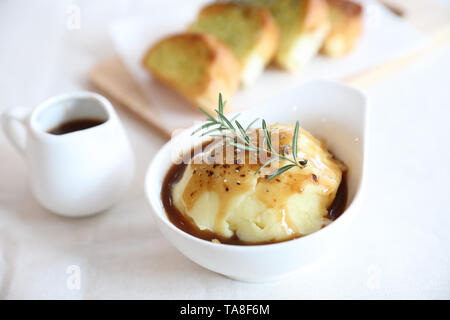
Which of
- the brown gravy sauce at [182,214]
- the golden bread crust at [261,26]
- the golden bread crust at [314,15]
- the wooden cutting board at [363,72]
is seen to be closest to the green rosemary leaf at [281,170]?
the brown gravy sauce at [182,214]

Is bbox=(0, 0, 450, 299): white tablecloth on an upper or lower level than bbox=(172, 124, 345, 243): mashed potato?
lower

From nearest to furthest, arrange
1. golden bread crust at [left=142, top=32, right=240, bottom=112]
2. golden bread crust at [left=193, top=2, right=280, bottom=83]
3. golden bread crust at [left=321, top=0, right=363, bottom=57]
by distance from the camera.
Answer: golden bread crust at [left=142, top=32, right=240, bottom=112] → golden bread crust at [left=193, top=2, right=280, bottom=83] → golden bread crust at [left=321, top=0, right=363, bottom=57]

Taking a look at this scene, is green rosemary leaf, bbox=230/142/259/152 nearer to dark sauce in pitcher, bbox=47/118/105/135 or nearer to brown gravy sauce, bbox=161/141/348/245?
brown gravy sauce, bbox=161/141/348/245

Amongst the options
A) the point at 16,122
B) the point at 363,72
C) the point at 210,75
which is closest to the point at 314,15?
the point at 363,72

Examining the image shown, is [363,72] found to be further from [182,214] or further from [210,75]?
[182,214]

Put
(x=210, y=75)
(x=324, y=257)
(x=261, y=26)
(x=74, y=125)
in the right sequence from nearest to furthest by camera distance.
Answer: (x=324, y=257) < (x=74, y=125) < (x=210, y=75) < (x=261, y=26)

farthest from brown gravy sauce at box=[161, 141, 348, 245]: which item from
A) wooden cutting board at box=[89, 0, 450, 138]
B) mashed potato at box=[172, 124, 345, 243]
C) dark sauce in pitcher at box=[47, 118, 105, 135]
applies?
wooden cutting board at box=[89, 0, 450, 138]

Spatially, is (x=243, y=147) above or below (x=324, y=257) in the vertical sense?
above
